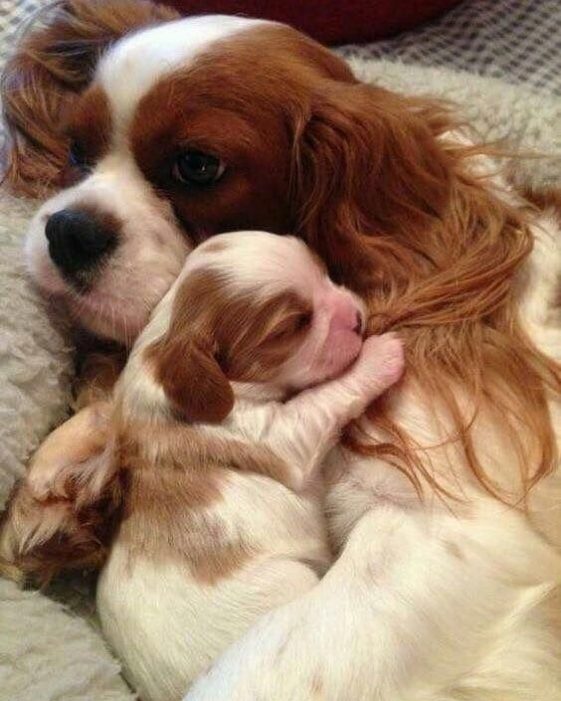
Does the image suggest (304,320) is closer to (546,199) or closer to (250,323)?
(250,323)

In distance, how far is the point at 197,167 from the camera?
→ 4.30 ft

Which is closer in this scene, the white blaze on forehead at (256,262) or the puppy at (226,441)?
the puppy at (226,441)

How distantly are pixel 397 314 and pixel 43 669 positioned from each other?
2.02 ft

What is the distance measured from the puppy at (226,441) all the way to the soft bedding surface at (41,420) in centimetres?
5

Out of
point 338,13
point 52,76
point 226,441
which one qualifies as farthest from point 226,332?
point 338,13

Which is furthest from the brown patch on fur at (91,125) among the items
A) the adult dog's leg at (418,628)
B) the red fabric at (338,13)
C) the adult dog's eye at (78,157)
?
the red fabric at (338,13)

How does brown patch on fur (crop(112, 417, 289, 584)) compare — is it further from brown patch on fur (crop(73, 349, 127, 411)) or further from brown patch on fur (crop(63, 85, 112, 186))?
brown patch on fur (crop(63, 85, 112, 186))

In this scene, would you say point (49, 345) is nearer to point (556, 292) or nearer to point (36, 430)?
point (36, 430)

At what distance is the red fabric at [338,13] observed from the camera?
2285mm

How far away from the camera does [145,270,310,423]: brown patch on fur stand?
1227mm

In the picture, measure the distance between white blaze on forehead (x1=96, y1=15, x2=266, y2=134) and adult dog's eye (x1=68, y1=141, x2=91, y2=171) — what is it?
0.11 metres

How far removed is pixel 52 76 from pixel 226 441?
0.84 m

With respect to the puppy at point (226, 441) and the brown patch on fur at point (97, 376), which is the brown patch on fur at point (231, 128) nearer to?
the puppy at point (226, 441)

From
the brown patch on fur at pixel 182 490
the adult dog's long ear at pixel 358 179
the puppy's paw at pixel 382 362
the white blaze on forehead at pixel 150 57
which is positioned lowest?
the brown patch on fur at pixel 182 490
